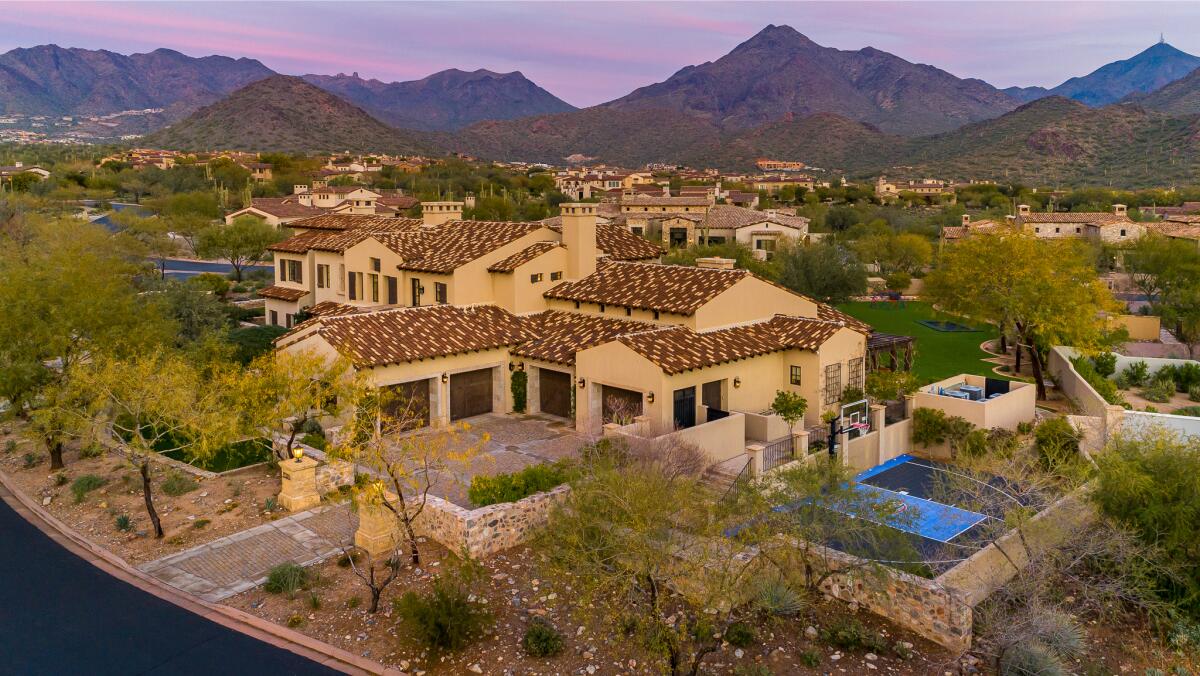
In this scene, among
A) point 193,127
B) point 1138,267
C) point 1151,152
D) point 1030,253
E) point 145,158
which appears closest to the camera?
point 1030,253

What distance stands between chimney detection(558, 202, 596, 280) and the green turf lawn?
13.5 meters

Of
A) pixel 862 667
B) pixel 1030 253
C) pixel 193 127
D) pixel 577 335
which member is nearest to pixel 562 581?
→ pixel 862 667

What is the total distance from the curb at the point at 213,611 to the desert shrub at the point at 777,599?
5.83 m

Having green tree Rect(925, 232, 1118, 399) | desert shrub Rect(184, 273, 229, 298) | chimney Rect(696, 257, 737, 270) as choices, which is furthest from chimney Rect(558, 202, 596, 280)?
desert shrub Rect(184, 273, 229, 298)

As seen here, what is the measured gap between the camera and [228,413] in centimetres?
1959

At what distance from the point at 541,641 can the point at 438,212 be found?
28.6 meters

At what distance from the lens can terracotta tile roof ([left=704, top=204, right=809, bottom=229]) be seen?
78.5m

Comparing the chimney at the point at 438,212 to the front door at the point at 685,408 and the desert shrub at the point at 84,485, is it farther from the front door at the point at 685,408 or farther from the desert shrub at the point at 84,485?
the desert shrub at the point at 84,485

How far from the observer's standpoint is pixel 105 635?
14.3 meters

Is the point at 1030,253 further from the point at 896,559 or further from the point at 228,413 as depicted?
the point at 228,413

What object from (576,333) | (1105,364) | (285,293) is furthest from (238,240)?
(1105,364)

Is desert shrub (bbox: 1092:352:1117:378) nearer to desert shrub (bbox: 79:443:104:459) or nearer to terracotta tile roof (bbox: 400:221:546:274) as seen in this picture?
terracotta tile roof (bbox: 400:221:546:274)

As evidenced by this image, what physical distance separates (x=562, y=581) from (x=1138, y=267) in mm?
48810

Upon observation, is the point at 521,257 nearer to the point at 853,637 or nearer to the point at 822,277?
the point at 853,637
